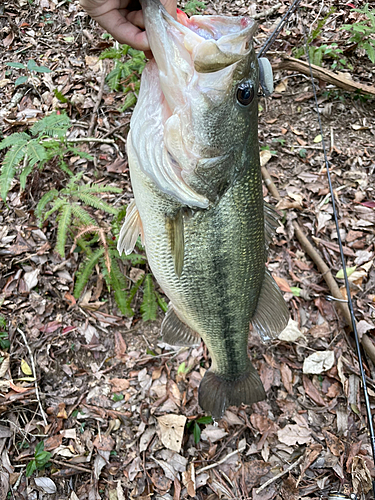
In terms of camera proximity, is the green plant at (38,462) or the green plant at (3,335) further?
the green plant at (3,335)

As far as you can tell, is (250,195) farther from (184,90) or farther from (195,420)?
(195,420)

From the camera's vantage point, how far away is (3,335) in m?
3.11

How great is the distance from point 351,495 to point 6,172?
3.56 metres

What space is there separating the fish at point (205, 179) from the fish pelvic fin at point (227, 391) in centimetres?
22

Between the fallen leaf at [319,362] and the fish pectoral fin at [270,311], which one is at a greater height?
the fish pectoral fin at [270,311]

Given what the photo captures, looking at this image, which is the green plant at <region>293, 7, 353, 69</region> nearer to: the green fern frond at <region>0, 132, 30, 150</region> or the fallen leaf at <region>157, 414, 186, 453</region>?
the green fern frond at <region>0, 132, 30, 150</region>

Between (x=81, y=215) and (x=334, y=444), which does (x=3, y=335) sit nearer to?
(x=81, y=215)

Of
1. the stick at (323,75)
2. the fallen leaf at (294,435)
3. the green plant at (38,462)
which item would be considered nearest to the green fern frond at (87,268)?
the green plant at (38,462)

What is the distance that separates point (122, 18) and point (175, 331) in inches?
67.7

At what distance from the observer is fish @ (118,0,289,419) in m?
1.39

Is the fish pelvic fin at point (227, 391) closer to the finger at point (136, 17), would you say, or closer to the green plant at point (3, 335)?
the green plant at point (3, 335)

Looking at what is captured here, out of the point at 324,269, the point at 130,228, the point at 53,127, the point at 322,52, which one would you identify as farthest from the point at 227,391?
the point at 322,52

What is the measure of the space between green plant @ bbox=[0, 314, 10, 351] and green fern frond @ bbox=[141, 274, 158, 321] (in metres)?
1.23

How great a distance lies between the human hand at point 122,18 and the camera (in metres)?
1.55
